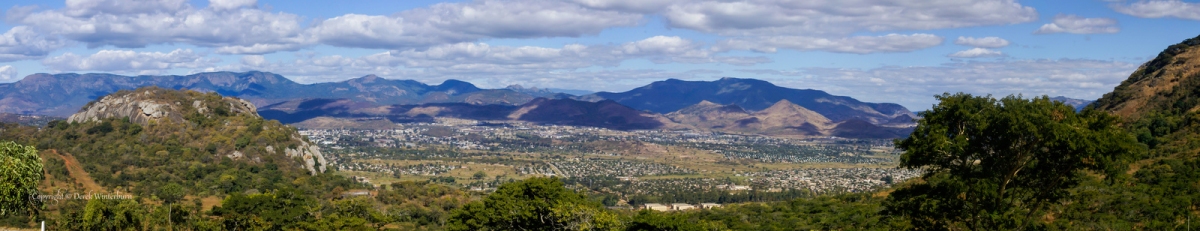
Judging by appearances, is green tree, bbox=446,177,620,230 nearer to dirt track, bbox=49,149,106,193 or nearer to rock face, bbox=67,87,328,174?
dirt track, bbox=49,149,106,193

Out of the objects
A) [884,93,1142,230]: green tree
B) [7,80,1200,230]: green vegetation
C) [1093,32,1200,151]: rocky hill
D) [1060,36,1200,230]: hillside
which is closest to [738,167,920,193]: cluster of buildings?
[7,80,1200,230]: green vegetation

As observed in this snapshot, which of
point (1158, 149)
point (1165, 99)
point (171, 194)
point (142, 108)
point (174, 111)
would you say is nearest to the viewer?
point (1158, 149)

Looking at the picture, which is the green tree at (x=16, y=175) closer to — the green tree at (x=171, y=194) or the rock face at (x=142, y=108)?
the green tree at (x=171, y=194)

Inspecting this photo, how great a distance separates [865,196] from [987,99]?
126ft

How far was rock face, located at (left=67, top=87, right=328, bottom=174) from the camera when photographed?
10138 cm

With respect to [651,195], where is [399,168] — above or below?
below

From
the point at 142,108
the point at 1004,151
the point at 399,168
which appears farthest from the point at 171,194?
the point at 399,168

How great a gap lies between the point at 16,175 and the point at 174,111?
3462 inches

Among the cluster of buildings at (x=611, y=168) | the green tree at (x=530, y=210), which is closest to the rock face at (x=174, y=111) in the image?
the cluster of buildings at (x=611, y=168)

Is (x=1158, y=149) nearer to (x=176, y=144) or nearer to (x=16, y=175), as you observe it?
(x=16, y=175)

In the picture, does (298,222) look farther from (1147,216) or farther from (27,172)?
(1147,216)

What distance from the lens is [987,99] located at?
25250 mm

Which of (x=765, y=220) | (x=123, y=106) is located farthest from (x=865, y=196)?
(x=123, y=106)

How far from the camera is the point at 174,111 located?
343ft
